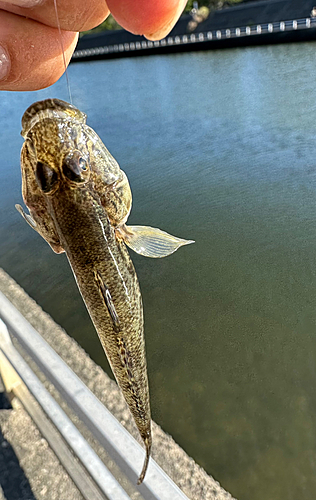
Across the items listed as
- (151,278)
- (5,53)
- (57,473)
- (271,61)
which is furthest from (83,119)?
(271,61)

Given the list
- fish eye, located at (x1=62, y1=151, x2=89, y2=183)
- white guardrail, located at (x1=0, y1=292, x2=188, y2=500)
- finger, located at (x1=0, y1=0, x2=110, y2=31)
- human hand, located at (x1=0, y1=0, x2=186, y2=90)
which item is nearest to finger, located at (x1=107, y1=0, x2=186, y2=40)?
human hand, located at (x1=0, y1=0, x2=186, y2=90)

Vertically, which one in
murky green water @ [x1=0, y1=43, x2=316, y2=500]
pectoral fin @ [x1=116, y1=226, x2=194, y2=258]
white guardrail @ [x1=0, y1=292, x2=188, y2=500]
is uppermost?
pectoral fin @ [x1=116, y1=226, x2=194, y2=258]

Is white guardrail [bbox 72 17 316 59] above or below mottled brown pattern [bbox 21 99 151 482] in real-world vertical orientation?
below

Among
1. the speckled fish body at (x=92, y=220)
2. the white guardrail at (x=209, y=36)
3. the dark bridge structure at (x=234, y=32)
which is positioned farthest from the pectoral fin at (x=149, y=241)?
the white guardrail at (x=209, y=36)

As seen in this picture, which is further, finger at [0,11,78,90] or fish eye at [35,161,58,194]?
finger at [0,11,78,90]

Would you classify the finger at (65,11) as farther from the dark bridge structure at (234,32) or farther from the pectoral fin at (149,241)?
the dark bridge structure at (234,32)

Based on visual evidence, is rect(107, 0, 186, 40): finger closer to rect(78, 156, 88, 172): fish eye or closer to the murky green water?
rect(78, 156, 88, 172): fish eye
